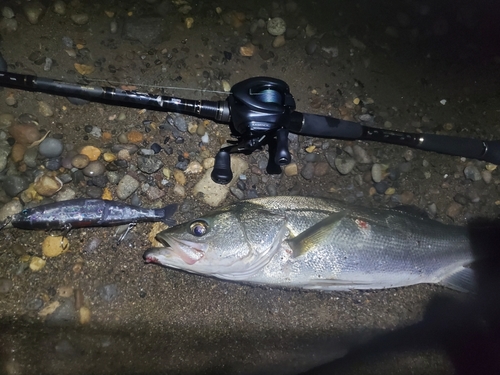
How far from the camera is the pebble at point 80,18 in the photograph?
105 inches

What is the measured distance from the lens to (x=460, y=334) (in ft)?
9.38

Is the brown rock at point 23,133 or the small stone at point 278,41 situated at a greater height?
the small stone at point 278,41

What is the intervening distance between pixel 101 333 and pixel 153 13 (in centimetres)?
241

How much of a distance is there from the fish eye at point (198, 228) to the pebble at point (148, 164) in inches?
23.5

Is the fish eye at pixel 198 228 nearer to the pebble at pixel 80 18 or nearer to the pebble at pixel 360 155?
the pebble at pixel 360 155

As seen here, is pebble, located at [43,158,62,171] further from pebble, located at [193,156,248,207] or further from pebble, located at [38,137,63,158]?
pebble, located at [193,156,248,207]

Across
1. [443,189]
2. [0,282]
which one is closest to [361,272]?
[443,189]

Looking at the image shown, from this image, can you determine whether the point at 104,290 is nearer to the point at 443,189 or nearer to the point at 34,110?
the point at 34,110

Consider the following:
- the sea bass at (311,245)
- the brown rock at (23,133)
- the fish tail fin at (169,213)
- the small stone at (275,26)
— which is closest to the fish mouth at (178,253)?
the sea bass at (311,245)

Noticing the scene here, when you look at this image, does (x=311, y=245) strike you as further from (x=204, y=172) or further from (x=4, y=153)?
(x=4, y=153)

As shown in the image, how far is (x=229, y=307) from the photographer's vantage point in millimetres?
2580

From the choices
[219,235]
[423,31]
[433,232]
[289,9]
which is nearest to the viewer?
[219,235]

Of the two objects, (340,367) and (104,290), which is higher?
(104,290)

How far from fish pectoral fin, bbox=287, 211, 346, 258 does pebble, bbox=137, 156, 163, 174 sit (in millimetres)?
1111
